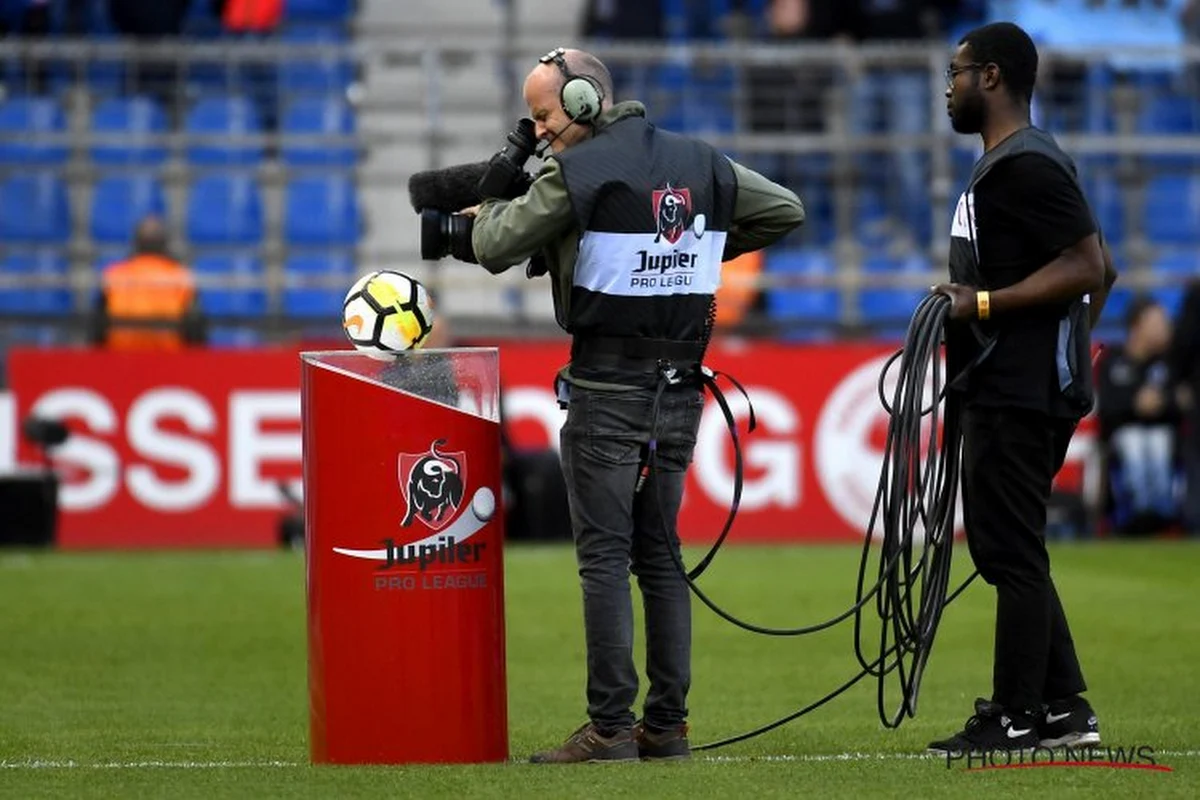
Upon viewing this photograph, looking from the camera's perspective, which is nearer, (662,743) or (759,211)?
(662,743)

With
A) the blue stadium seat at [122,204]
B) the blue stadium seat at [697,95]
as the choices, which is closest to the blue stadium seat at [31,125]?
the blue stadium seat at [122,204]

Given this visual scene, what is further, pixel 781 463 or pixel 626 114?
pixel 781 463

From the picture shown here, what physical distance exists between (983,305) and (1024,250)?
0.24 m

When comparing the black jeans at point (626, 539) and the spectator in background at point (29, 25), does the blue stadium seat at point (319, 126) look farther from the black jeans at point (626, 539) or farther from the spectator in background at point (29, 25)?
the black jeans at point (626, 539)

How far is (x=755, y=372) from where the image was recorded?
18.4 meters

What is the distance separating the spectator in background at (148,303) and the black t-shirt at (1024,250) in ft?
37.7

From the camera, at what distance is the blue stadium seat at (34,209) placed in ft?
66.6

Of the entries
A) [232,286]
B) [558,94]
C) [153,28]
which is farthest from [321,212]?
[558,94]

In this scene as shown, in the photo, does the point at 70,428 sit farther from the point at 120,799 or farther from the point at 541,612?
the point at 120,799

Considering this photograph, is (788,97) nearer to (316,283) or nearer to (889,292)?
(889,292)

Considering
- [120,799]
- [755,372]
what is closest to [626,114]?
[120,799]

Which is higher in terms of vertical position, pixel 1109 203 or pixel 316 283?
pixel 1109 203

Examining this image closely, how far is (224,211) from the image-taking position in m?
20.6

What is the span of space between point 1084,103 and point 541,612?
383 inches
